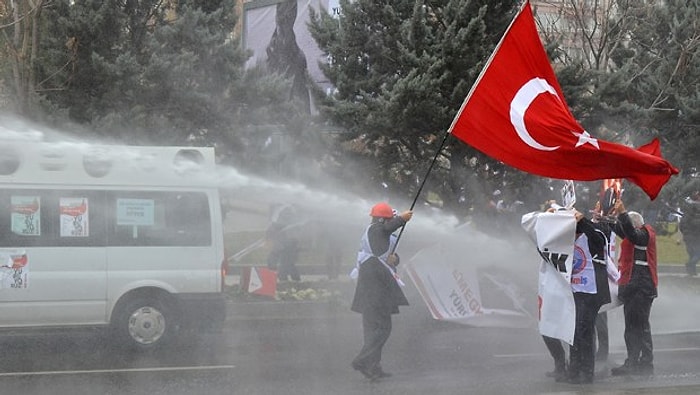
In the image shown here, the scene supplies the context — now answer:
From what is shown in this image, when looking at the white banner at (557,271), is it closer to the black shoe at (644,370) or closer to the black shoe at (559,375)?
the black shoe at (559,375)

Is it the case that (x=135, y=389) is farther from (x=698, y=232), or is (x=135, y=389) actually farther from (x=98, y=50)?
(x=698, y=232)

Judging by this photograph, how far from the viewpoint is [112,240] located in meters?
9.91

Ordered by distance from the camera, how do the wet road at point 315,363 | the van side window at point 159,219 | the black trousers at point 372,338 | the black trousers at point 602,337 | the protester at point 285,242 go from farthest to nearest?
1. the protester at point 285,242
2. the van side window at point 159,219
3. the black trousers at point 602,337
4. the black trousers at point 372,338
5. the wet road at point 315,363

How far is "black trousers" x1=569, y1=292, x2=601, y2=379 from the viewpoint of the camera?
8406 mm

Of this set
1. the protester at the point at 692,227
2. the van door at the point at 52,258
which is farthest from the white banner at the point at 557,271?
the protester at the point at 692,227

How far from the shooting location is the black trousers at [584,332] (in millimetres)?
8406

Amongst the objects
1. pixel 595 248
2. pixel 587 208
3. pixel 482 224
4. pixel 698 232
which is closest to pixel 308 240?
pixel 482 224

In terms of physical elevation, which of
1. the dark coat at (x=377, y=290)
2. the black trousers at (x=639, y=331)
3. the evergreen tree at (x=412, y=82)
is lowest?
the black trousers at (x=639, y=331)

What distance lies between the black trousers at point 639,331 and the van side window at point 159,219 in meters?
4.55

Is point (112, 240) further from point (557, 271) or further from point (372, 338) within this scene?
point (557, 271)

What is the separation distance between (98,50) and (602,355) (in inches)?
344

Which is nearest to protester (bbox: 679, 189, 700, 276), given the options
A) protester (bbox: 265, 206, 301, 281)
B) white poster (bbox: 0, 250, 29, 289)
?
protester (bbox: 265, 206, 301, 281)

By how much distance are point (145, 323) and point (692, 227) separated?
37.7ft

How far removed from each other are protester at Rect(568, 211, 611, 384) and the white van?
399cm
